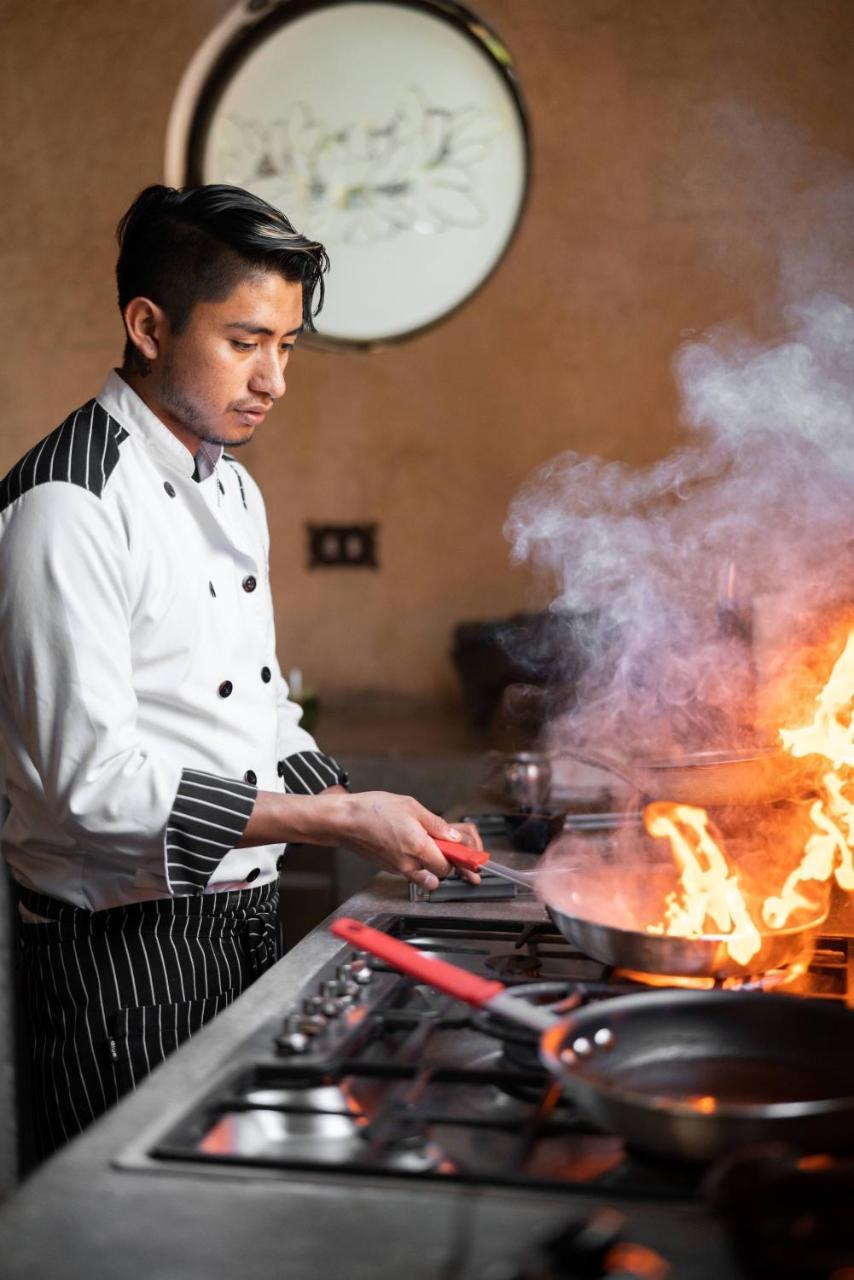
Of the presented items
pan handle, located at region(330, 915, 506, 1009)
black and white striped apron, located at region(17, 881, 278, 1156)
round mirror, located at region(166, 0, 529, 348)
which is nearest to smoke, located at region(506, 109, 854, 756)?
round mirror, located at region(166, 0, 529, 348)

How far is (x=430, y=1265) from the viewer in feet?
2.93

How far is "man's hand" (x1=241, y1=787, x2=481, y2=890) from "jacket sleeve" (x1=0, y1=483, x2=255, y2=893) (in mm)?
45

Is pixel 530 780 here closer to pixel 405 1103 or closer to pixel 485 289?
pixel 405 1103

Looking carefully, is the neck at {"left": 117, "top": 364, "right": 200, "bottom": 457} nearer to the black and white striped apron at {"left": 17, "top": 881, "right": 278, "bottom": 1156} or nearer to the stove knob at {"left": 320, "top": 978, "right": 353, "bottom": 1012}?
the black and white striped apron at {"left": 17, "top": 881, "right": 278, "bottom": 1156}

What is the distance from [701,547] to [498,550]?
0.80 meters

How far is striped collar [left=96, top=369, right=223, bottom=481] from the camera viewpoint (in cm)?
192

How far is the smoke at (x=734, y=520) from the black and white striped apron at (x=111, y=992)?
925 millimetres

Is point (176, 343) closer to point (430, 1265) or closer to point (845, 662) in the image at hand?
point (845, 662)

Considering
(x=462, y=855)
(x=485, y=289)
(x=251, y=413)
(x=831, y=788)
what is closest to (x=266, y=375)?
(x=251, y=413)

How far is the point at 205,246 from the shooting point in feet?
6.19

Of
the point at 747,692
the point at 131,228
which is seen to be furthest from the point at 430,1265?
the point at 747,692

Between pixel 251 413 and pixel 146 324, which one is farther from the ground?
pixel 146 324

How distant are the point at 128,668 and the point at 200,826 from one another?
234mm

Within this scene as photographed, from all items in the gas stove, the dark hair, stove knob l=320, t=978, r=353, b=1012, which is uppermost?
the dark hair
